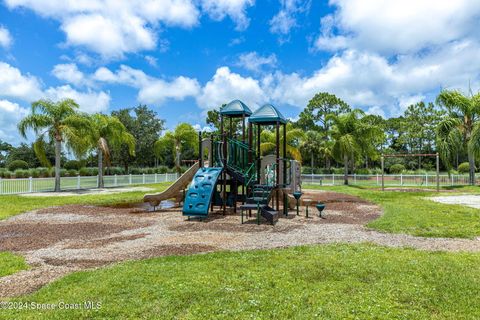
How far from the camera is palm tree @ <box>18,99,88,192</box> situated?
67.7 ft

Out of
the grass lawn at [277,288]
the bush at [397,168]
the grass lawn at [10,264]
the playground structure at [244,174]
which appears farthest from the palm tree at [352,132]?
the grass lawn at [10,264]

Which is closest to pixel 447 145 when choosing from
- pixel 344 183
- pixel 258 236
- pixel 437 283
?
pixel 344 183

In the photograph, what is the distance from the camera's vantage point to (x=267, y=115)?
11.9 m

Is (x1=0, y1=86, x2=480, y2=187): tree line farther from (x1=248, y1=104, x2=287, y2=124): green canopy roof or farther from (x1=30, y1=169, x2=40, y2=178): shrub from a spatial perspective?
(x1=248, y1=104, x2=287, y2=124): green canopy roof

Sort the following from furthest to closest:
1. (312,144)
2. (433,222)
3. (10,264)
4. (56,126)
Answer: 1. (312,144)
2. (56,126)
3. (433,222)
4. (10,264)

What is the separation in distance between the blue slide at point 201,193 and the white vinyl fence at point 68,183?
1262cm

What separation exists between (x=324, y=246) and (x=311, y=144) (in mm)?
37554

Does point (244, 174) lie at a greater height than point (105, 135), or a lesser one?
lesser

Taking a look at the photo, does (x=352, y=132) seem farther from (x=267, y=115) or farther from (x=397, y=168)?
(x=267, y=115)

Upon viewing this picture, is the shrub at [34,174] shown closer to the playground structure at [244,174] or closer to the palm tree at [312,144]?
the playground structure at [244,174]

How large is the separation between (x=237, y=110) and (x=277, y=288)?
9223 mm

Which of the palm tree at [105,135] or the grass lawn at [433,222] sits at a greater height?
the palm tree at [105,135]

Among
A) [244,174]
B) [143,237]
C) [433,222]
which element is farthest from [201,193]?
[433,222]

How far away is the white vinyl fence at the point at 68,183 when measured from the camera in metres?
18.6
